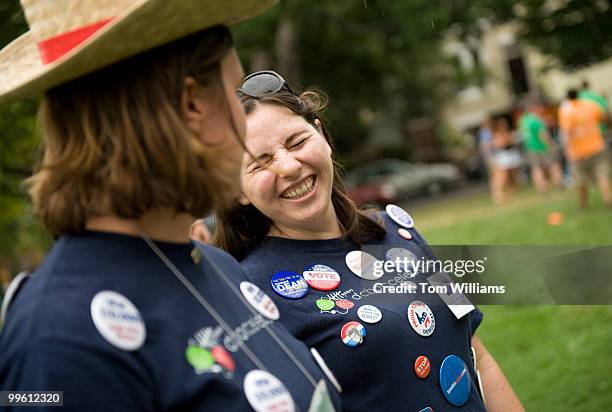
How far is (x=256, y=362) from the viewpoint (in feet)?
5.06

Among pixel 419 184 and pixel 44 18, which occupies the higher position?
pixel 44 18

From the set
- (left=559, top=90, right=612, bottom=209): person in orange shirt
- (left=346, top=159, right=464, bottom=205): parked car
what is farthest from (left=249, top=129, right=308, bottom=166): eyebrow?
(left=346, top=159, right=464, bottom=205): parked car

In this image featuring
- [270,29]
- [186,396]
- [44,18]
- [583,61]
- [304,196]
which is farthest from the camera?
[270,29]

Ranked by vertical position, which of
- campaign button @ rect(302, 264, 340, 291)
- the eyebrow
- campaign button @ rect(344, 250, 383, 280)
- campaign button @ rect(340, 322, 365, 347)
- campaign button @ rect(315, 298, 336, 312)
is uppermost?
the eyebrow

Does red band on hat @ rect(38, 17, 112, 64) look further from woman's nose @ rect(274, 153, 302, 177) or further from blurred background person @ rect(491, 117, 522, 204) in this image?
blurred background person @ rect(491, 117, 522, 204)

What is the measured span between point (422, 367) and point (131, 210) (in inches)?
39.6

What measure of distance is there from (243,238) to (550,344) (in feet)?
12.1

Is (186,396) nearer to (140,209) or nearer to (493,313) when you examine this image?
(140,209)

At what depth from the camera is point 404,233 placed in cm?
247

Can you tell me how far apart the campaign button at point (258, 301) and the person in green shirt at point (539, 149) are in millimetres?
12547

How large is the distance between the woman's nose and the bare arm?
0.81 m

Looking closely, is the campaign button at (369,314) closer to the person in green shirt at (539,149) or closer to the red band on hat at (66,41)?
the red band on hat at (66,41)

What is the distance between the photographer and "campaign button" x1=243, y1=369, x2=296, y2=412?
4.80 feet

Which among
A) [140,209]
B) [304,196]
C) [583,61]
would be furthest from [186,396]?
[583,61]
